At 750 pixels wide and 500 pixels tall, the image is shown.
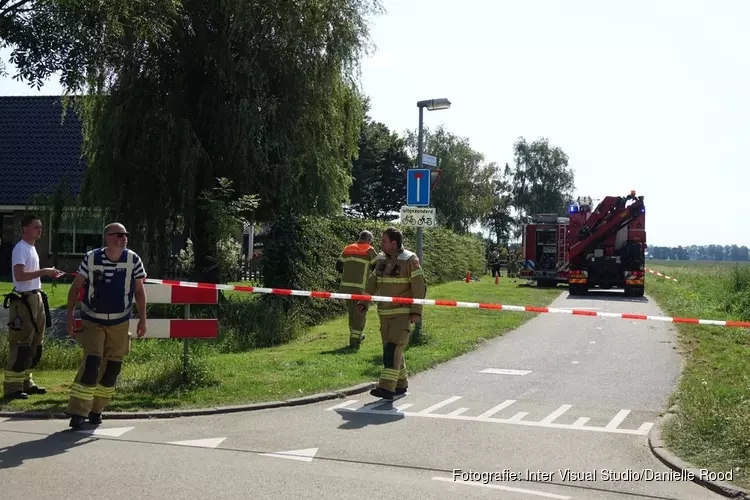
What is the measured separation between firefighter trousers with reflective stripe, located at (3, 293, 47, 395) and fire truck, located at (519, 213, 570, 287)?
27360 millimetres

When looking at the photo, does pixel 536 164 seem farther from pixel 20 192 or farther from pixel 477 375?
pixel 477 375

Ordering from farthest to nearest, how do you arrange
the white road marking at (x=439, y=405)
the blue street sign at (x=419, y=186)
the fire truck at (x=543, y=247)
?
the fire truck at (x=543, y=247)
the blue street sign at (x=419, y=186)
the white road marking at (x=439, y=405)

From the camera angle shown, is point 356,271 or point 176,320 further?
point 356,271

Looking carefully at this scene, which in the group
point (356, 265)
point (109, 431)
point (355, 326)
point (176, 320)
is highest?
point (356, 265)

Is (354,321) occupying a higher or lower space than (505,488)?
higher

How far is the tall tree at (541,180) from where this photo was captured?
87.5m

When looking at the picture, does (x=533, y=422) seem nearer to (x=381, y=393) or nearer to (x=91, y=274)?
(x=381, y=393)

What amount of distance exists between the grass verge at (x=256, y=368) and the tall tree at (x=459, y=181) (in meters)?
50.9

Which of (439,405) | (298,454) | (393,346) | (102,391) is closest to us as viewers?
(298,454)

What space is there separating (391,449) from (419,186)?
7.89m

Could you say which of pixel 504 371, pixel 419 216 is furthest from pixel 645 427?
pixel 419 216

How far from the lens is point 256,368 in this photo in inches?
437

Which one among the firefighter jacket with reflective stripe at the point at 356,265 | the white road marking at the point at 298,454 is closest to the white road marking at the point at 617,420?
the white road marking at the point at 298,454

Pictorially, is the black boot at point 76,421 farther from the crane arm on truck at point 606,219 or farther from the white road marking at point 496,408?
the crane arm on truck at point 606,219
